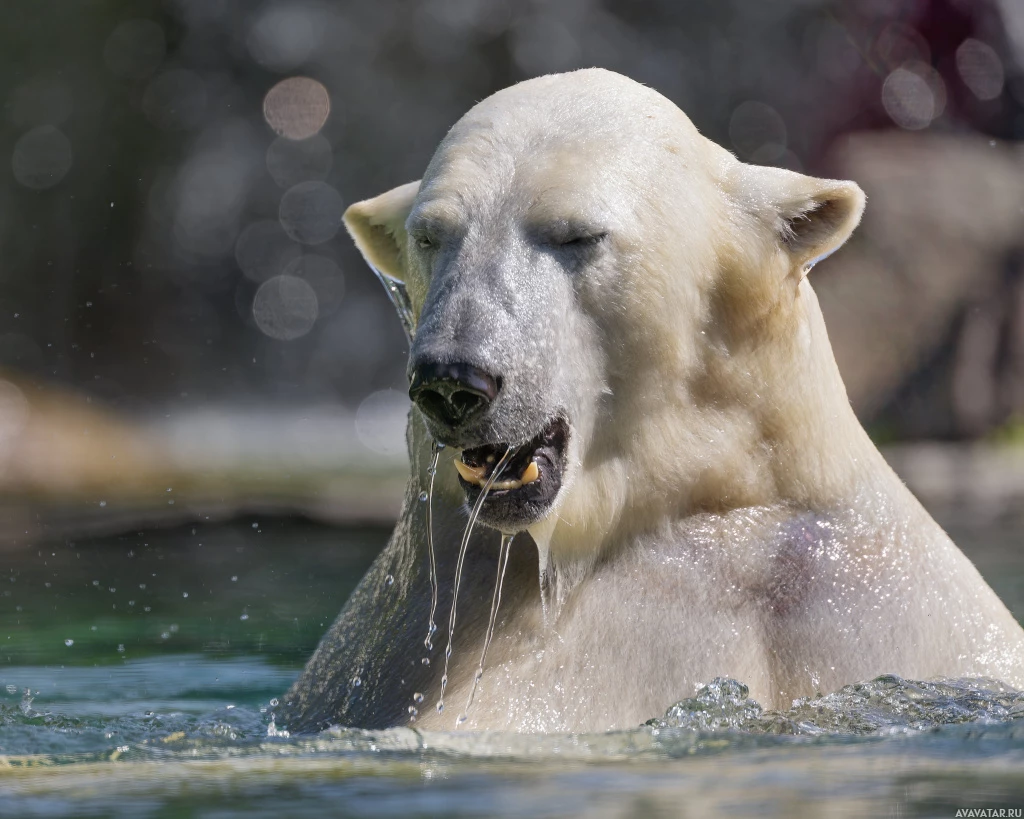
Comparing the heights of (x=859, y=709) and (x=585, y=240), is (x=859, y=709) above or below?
below

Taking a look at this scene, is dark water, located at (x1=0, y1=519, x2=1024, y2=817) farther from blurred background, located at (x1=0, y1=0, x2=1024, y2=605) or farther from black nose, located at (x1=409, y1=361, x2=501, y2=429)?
blurred background, located at (x1=0, y1=0, x2=1024, y2=605)

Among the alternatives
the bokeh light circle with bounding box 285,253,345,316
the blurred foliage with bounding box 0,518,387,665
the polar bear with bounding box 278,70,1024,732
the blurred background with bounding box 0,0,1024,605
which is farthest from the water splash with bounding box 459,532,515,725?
the bokeh light circle with bounding box 285,253,345,316

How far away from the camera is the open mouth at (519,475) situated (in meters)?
2.68

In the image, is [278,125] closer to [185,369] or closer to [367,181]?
[367,181]

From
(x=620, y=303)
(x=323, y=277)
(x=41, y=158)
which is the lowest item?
(x=620, y=303)

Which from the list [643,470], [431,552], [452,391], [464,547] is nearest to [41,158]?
[431,552]

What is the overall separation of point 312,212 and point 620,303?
886cm

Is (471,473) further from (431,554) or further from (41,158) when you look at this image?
(41,158)

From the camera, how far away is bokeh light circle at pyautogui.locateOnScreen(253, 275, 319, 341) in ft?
37.0

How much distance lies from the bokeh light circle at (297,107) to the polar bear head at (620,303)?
8.47 m

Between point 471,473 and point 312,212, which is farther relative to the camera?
point 312,212

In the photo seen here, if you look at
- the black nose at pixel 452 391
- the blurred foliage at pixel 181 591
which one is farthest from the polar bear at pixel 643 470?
the blurred foliage at pixel 181 591

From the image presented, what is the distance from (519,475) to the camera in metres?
2.75

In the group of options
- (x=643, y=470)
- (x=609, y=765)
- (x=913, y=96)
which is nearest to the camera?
(x=609, y=765)
